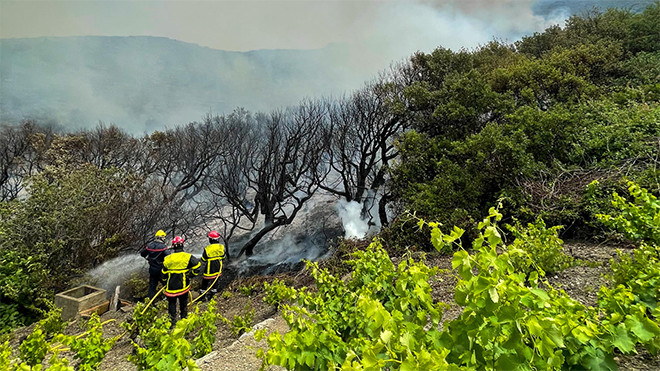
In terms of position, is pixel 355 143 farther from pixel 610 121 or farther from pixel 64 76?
pixel 64 76

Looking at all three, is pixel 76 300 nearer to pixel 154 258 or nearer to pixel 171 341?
pixel 154 258

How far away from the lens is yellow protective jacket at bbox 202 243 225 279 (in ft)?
21.1

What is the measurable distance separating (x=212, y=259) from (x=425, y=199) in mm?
5032

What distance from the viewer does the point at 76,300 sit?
6887 mm

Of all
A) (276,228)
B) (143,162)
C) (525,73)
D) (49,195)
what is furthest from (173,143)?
(525,73)

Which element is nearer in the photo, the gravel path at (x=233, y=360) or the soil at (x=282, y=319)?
the soil at (x=282, y=319)

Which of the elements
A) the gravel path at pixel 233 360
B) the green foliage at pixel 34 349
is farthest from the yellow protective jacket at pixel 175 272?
the green foliage at pixel 34 349

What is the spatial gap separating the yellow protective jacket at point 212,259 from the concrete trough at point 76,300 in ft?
9.88

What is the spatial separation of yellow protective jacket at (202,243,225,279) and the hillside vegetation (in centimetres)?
133

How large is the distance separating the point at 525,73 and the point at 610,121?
4.09 m

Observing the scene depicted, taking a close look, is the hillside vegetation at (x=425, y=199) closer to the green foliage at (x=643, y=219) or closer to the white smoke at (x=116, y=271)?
the green foliage at (x=643, y=219)

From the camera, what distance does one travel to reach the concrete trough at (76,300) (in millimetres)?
6879

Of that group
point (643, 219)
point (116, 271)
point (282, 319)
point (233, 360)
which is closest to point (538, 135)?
point (643, 219)

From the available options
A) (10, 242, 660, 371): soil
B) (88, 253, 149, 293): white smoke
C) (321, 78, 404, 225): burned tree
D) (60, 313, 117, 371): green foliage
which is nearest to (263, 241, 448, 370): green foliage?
(10, 242, 660, 371): soil
